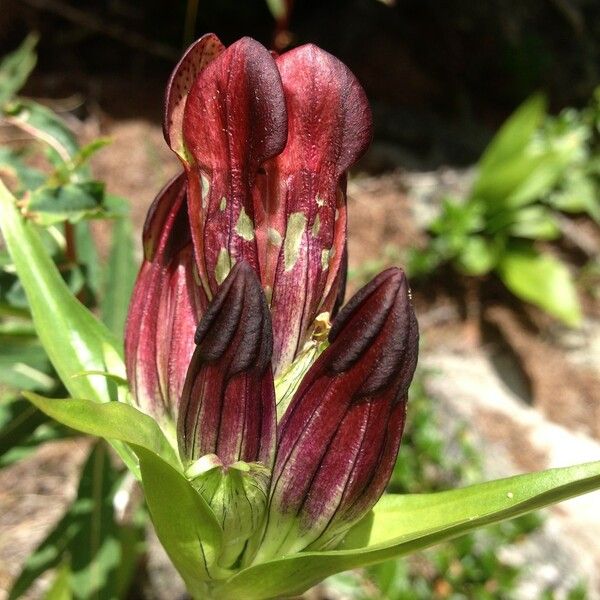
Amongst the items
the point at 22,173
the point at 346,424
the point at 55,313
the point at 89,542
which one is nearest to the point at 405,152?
the point at 22,173

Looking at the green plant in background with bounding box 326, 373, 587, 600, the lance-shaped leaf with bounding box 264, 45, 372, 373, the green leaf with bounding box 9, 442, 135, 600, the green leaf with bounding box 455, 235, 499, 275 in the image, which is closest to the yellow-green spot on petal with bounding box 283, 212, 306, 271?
the lance-shaped leaf with bounding box 264, 45, 372, 373

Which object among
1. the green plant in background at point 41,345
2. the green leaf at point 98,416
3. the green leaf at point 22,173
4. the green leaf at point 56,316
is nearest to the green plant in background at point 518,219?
the green plant in background at point 41,345

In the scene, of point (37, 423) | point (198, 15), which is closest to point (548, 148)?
point (198, 15)

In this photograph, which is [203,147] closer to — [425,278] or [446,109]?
[425,278]

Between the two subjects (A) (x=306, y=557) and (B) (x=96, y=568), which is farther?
(B) (x=96, y=568)

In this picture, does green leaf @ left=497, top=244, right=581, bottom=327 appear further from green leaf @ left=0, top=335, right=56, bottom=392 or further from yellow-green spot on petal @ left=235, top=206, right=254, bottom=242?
yellow-green spot on petal @ left=235, top=206, right=254, bottom=242

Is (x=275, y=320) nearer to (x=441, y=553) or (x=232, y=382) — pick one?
(x=232, y=382)

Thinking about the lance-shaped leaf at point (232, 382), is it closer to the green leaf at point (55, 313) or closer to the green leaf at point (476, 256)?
the green leaf at point (55, 313)
